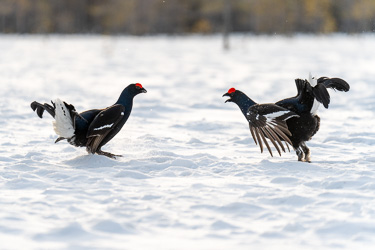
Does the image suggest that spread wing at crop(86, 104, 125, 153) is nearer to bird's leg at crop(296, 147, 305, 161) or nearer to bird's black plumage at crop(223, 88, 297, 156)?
bird's black plumage at crop(223, 88, 297, 156)

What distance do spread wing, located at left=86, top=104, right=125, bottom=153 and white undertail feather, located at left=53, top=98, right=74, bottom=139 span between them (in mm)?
187

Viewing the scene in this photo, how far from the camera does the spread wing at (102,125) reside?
228 inches

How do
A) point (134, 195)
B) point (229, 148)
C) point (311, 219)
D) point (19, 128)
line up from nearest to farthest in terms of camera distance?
1. point (311, 219)
2. point (134, 195)
3. point (229, 148)
4. point (19, 128)

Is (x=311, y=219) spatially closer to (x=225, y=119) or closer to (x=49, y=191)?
(x=49, y=191)

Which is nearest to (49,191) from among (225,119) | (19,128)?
(19,128)

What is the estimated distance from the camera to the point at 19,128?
804cm

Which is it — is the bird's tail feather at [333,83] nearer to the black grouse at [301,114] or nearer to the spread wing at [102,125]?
the black grouse at [301,114]

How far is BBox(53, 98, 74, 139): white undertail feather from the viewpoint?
5.74 m

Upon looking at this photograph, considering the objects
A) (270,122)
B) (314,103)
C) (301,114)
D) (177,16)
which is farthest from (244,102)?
(177,16)

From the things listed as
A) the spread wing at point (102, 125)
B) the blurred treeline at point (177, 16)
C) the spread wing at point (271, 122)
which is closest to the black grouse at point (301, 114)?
the spread wing at point (271, 122)

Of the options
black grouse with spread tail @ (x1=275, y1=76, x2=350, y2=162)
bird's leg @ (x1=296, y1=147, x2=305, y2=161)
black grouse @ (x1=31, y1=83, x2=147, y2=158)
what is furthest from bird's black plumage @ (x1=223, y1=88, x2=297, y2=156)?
black grouse @ (x1=31, y1=83, x2=147, y2=158)

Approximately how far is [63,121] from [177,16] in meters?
63.5

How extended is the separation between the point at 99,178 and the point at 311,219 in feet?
6.41

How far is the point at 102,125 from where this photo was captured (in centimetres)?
579
